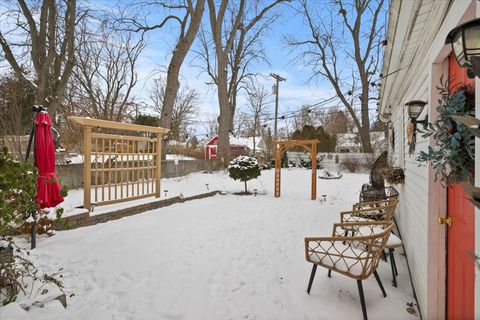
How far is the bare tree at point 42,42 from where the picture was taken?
860cm

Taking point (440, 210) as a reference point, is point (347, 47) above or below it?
above

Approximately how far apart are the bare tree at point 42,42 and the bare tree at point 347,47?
39.3 ft

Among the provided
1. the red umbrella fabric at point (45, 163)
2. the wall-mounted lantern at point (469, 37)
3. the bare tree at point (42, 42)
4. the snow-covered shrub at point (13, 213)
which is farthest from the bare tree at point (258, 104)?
the wall-mounted lantern at point (469, 37)

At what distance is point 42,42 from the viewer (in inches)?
347

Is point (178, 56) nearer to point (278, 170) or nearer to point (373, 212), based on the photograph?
point (278, 170)

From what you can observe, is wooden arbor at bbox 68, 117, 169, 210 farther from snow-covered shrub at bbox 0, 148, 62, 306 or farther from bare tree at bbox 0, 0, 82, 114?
bare tree at bbox 0, 0, 82, 114

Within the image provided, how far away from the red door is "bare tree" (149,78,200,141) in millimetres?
23788

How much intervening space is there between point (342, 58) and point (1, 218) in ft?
59.3

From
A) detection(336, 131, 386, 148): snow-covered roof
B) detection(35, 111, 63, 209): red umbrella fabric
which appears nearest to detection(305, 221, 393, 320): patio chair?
detection(35, 111, 63, 209): red umbrella fabric

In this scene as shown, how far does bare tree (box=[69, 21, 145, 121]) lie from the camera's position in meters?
14.3

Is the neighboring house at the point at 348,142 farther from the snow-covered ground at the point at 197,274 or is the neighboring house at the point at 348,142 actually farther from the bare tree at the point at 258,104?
the snow-covered ground at the point at 197,274

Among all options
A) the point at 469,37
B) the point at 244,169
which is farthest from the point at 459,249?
the point at 244,169

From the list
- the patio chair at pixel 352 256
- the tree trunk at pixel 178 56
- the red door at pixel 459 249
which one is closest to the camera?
the red door at pixel 459 249

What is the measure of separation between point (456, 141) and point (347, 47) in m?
17.4
